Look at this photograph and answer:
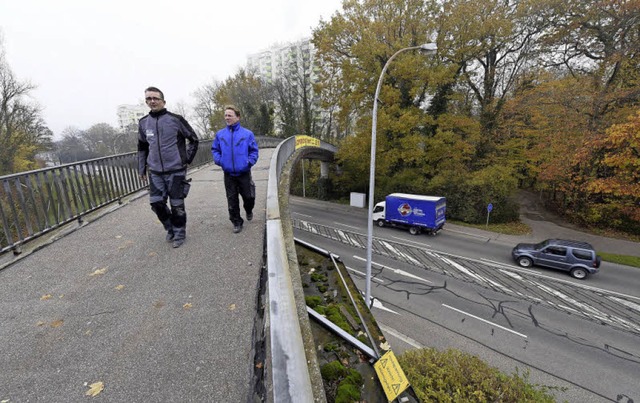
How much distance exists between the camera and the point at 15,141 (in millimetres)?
22391

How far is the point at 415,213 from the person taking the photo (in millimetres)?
17453

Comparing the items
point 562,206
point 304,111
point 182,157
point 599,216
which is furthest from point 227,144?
point 304,111

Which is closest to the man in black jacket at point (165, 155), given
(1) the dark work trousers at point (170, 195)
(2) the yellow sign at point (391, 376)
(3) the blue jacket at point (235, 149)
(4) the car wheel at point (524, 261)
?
(1) the dark work trousers at point (170, 195)

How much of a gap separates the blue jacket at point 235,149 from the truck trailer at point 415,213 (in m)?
14.9

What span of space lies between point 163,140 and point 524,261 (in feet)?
53.4

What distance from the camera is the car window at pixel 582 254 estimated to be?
11984 millimetres

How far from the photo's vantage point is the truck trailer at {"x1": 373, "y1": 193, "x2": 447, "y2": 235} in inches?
664

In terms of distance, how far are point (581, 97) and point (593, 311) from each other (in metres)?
13.1

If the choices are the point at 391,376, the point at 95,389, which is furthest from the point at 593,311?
the point at 95,389

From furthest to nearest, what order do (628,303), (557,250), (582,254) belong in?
(557,250)
(582,254)
(628,303)

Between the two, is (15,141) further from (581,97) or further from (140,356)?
(581,97)

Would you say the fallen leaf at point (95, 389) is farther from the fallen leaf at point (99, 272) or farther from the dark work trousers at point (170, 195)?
the dark work trousers at point (170, 195)

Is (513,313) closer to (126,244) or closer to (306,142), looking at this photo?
(126,244)

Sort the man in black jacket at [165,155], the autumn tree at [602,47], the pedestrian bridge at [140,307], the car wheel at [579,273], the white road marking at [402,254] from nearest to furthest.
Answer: the pedestrian bridge at [140,307] → the man in black jacket at [165,155] → the car wheel at [579,273] → the white road marking at [402,254] → the autumn tree at [602,47]
